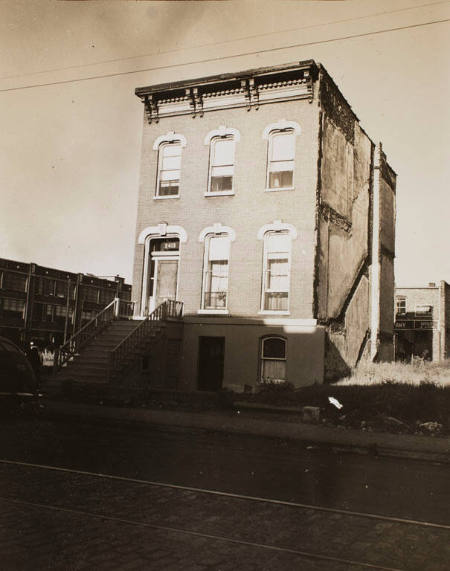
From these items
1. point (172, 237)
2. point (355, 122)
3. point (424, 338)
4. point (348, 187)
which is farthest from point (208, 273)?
point (424, 338)

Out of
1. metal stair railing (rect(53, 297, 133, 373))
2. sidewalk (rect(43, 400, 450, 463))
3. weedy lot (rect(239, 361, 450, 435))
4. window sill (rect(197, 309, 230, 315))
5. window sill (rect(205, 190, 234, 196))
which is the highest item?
window sill (rect(205, 190, 234, 196))

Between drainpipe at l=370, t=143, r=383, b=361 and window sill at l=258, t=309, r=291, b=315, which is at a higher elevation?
drainpipe at l=370, t=143, r=383, b=361

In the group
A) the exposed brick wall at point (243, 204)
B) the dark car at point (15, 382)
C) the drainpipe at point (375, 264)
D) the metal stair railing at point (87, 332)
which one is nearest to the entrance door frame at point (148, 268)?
the exposed brick wall at point (243, 204)

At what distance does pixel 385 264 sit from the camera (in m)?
27.3

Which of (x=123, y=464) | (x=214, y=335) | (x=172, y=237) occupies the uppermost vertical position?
(x=172, y=237)

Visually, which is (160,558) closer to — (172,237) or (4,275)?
(172,237)

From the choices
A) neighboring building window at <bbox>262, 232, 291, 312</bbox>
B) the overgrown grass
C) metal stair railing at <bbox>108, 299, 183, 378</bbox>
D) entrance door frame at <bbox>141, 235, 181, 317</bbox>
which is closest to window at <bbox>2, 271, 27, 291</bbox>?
entrance door frame at <bbox>141, 235, 181, 317</bbox>

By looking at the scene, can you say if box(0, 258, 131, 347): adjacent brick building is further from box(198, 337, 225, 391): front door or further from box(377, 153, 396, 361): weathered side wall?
box(198, 337, 225, 391): front door

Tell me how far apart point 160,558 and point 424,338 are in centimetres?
4884

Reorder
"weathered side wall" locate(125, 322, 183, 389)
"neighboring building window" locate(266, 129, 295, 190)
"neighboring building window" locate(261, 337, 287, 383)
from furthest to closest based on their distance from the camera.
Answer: "neighboring building window" locate(266, 129, 295, 190) < "neighboring building window" locate(261, 337, 287, 383) < "weathered side wall" locate(125, 322, 183, 389)

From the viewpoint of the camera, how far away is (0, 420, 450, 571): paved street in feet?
15.7

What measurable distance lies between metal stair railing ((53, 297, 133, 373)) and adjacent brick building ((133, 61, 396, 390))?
1.15m

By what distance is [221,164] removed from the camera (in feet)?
70.3

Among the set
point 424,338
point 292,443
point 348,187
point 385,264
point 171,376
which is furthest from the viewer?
point 424,338
